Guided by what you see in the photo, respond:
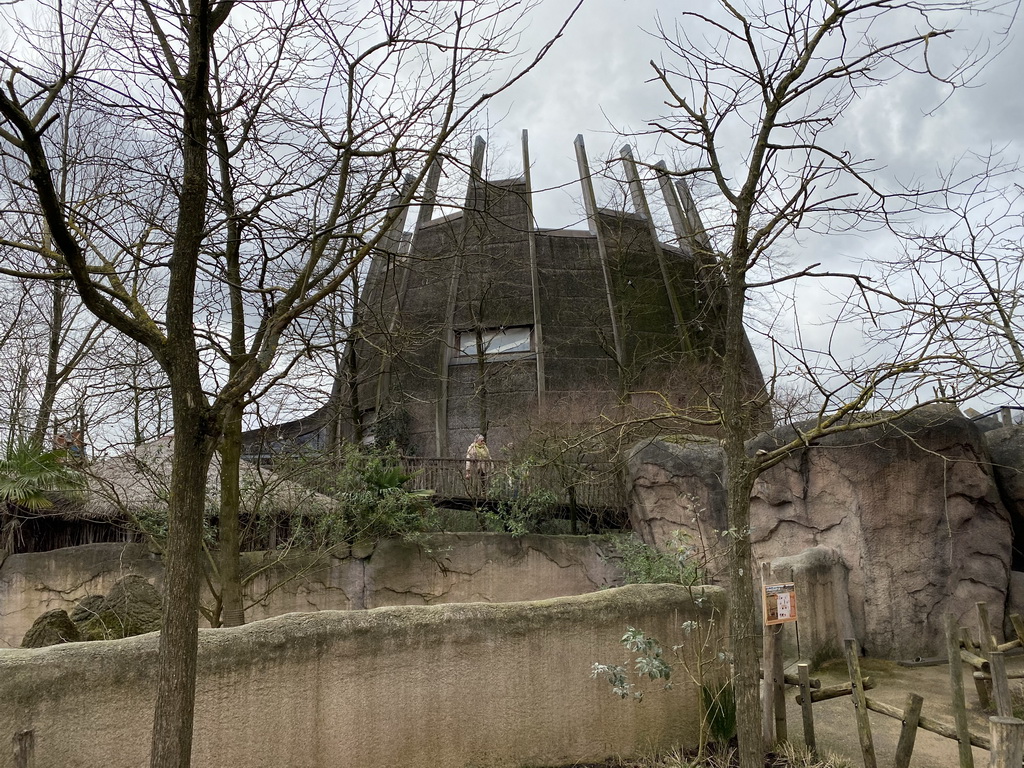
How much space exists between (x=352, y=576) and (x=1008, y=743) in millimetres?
8538

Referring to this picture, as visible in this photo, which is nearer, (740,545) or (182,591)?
(182,591)

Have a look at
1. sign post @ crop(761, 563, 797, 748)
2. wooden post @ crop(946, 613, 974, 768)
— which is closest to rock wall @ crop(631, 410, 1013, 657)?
sign post @ crop(761, 563, 797, 748)

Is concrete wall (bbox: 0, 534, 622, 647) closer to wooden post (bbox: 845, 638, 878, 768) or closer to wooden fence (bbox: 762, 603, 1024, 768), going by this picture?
wooden fence (bbox: 762, 603, 1024, 768)


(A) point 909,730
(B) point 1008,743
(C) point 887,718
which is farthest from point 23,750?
(C) point 887,718

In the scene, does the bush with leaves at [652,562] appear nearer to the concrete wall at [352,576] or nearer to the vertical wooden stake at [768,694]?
the concrete wall at [352,576]

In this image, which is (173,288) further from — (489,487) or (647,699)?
(489,487)

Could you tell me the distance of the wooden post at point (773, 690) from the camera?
20.2ft

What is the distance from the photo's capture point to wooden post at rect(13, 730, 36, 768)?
11.4 feet

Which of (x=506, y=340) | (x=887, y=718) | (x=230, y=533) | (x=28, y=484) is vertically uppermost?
(x=506, y=340)

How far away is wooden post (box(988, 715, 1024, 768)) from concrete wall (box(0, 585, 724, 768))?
103 inches

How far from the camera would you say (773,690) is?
6219 mm

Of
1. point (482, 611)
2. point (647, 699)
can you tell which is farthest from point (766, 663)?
point (482, 611)

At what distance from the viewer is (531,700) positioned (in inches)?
233

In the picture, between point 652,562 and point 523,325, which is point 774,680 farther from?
point 523,325
